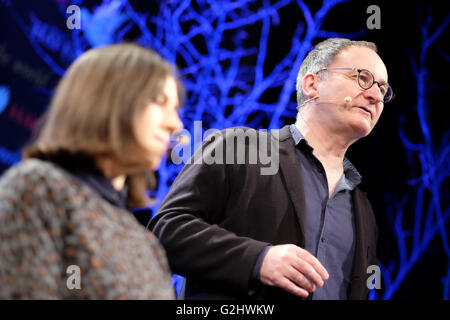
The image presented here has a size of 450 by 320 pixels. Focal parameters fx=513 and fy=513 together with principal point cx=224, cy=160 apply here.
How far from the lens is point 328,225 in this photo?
1646 millimetres

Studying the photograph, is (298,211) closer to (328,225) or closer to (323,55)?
(328,225)

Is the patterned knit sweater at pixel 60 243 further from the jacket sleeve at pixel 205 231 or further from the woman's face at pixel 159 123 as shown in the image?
the jacket sleeve at pixel 205 231

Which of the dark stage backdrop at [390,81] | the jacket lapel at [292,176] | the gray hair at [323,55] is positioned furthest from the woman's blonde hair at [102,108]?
the dark stage backdrop at [390,81]

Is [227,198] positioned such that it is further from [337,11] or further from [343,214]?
[337,11]

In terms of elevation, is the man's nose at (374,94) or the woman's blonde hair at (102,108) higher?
the woman's blonde hair at (102,108)

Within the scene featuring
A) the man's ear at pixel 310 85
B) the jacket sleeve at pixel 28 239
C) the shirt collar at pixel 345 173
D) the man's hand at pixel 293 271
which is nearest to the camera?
the jacket sleeve at pixel 28 239

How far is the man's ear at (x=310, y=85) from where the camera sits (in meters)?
2.02

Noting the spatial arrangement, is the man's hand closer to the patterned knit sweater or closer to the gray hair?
the patterned knit sweater

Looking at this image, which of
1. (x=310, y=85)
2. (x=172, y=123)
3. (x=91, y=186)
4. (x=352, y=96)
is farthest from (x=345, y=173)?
(x=91, y=186)

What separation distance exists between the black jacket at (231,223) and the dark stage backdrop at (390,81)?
2335mm

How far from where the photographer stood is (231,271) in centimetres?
140

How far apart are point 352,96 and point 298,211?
0.57m

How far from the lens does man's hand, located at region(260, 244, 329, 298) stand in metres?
1.34

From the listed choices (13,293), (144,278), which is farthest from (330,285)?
(13,293)
